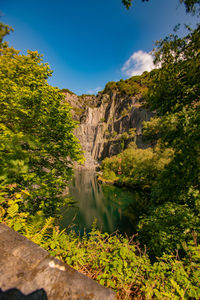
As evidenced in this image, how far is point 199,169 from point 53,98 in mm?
7231

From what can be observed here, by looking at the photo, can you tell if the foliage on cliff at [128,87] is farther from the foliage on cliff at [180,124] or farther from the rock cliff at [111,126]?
the foliage on cliff at [180,124]

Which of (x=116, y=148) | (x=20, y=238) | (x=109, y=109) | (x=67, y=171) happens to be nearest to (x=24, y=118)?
(x=67, y=171)

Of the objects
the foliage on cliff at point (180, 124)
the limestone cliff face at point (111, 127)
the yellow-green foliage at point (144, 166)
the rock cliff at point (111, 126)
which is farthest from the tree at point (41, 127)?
the rock cliff at point (111, 126)

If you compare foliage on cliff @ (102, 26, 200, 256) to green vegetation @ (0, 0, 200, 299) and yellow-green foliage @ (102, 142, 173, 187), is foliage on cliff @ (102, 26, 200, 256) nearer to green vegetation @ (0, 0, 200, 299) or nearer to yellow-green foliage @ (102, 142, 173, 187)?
green vegetation @ (0, 0, 200, 299)

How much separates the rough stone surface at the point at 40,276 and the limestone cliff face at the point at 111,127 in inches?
1906

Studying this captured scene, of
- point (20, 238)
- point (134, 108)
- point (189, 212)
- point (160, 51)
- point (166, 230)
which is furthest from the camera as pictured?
point (134, 108)

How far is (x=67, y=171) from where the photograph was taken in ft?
17.8

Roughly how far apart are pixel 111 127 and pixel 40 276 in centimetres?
7451

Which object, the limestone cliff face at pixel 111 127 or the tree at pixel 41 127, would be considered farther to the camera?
the limestone cliff face at pixel 111 127

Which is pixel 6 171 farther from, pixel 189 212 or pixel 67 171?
pixel 189 212

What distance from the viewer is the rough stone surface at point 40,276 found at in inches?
36.6

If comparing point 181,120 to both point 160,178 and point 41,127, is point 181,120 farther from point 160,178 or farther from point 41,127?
point 41,127

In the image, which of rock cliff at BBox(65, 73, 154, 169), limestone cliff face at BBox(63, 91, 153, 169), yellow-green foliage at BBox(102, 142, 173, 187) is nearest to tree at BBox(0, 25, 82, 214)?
yellow-green foliage at BBox(102, 142, 173, 187)

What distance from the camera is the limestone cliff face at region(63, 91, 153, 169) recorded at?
5553 cm
